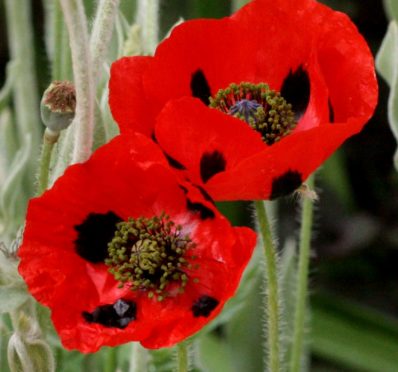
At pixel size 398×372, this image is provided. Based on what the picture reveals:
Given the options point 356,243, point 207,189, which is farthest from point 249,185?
point 356,243

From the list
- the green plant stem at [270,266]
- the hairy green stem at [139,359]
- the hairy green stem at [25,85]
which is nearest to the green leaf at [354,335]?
the hairy green stem at [25,85]

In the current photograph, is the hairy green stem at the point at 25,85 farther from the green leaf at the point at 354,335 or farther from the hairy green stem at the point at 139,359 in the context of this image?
the green leaf at the point at 354,335

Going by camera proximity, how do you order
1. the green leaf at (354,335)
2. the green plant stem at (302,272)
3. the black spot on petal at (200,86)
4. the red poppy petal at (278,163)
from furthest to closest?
the green leaf at (354,335) → the green plant stem at (302,272) → the black spot on petal at (200,86) → the red poppy petal at (278,163)

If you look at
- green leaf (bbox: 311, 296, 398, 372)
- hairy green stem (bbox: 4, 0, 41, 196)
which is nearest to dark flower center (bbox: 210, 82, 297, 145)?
hairy green stem (bbox: 4, 0, 41, 196)

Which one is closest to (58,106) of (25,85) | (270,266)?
(270,266)

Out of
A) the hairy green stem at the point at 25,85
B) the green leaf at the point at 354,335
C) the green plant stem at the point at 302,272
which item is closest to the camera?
the green plant stem at the point at 302,272

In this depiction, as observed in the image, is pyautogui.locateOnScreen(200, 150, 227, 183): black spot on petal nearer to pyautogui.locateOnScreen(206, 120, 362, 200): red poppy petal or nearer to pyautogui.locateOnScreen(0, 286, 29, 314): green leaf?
pyautogui.locateOnScreen(206, 120, 362, 200): red poppy petal
